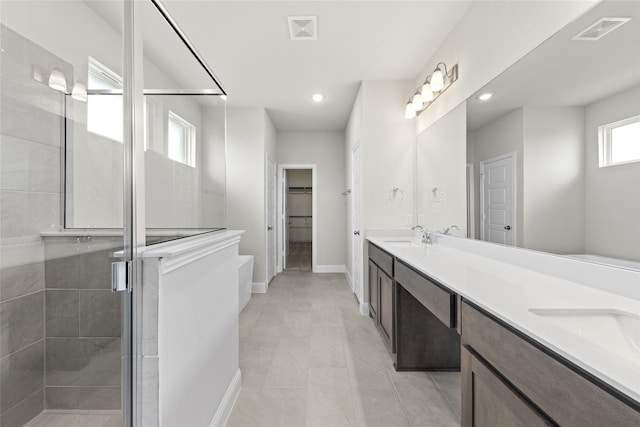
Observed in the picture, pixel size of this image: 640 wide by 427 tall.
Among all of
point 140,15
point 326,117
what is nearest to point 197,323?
point 140,15

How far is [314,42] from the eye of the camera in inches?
100.0

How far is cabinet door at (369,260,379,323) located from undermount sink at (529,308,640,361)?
188 cm

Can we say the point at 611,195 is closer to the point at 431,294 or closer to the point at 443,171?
A: the point at 431,294

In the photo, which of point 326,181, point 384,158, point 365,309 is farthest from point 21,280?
point 326,181

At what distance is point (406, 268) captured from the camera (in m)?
1.88

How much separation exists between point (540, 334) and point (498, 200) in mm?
1201

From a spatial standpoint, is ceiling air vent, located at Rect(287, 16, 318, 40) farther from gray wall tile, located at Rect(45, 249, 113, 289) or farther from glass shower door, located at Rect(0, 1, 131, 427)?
gray wall tile, located at Rect(45, 249, 113, 289)

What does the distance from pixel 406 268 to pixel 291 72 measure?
2467 mm

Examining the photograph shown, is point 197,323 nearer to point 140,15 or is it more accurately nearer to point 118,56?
point 118,56

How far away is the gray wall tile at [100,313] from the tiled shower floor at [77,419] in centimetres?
19

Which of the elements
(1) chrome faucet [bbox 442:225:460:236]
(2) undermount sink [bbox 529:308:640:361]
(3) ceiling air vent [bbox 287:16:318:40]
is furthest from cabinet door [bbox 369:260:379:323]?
(3) ceiling air vent [bbox 287:16:318:40]

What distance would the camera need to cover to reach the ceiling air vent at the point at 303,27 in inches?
87.5

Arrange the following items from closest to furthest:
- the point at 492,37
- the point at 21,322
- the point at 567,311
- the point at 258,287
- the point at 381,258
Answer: the point at 21,322 < the point at 567,311 < the point at 492,37 < the point at 381,258 < the point at 258,287

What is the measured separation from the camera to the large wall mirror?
1.02m
